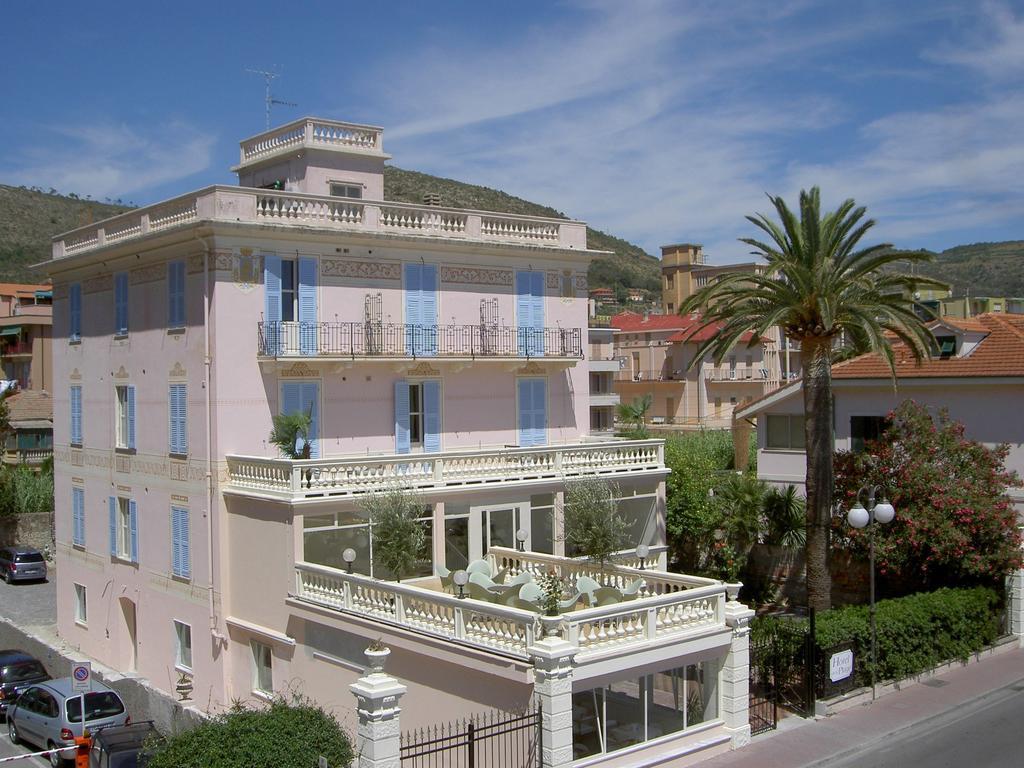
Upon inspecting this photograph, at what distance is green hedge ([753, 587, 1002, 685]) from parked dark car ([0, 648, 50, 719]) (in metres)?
19.9

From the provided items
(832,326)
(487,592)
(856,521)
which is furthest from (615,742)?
(832,326)

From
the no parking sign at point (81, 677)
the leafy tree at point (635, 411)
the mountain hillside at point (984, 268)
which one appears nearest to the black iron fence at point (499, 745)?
the no parking sign at point (81, 677)

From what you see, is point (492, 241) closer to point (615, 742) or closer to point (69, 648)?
point (615, 742)

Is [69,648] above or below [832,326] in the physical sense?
below

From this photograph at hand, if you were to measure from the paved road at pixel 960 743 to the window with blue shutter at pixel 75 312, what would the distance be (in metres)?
24.1

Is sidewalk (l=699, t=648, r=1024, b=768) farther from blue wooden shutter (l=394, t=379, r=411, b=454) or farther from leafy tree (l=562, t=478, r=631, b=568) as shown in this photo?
blue wooden shutter (l=394, t=379, r=411, b=454)

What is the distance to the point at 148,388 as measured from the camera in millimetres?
27469

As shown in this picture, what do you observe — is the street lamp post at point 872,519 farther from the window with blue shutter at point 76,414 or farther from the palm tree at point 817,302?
the window with blue shutter at point 76,414

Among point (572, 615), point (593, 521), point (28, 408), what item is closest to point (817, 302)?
point (593, 521)

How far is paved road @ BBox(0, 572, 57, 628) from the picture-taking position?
3628 cm

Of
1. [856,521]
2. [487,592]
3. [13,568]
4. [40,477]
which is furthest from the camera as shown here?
[40,477]

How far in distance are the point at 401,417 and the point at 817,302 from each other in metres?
10.7

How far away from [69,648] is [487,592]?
19.1m

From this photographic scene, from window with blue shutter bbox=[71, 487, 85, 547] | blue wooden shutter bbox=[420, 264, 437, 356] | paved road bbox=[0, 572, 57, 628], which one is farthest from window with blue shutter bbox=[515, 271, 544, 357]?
paved road bbox=[0, 572, 57, 628]
